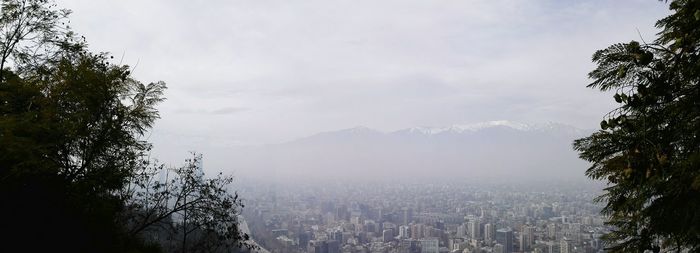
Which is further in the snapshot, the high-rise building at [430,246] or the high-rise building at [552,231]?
the high-rise building at [430,246]

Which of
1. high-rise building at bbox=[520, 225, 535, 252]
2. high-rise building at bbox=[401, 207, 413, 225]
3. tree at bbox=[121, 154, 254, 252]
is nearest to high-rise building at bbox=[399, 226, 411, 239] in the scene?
high-rise building at bbox=[401, 207, 413, 225]

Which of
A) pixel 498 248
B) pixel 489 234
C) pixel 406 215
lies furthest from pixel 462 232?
pixel 406 215

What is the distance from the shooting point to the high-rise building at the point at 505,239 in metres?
52.5

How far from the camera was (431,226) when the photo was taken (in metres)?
77.1

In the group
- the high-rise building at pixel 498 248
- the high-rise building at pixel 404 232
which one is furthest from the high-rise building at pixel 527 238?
the high-rise building at pixel 404 232

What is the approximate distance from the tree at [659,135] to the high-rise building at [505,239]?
52.0 m

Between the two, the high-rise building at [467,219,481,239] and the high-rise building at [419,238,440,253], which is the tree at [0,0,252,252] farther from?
the high-rise building at [467,219,481,239]

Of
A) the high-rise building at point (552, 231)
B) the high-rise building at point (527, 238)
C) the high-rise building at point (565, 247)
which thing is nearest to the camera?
the high-rise building at point (565, 247)

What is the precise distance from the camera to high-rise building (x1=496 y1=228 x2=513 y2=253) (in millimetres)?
52469

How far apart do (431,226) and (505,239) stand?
22528mm

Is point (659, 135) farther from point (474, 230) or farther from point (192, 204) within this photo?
point (474, 230)

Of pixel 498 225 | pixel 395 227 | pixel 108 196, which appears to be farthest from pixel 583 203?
pixel 108 196

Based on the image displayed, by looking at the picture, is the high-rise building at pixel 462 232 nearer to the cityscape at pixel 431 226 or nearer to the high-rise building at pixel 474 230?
the cityscape at pixel 431 226

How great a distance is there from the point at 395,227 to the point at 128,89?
244 feet
